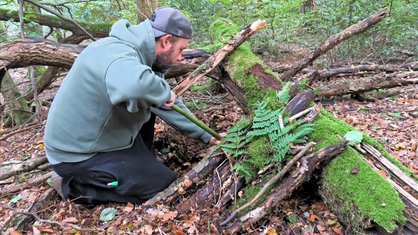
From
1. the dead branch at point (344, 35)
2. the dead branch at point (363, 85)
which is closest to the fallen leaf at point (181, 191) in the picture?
the dead branch at point (363, 85)

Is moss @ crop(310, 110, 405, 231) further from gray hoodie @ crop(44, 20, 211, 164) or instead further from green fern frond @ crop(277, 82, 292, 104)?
gray hoodie @ crop(44, 20, 211, 164)

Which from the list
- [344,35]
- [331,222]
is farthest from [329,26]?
[331,222]

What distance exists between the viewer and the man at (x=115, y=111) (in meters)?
2.43

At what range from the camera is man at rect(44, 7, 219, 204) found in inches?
95.5

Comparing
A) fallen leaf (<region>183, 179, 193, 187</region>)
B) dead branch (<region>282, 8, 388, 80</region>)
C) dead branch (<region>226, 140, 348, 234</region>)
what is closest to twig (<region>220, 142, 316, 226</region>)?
dead branch (<region>226, 140, 348, 234</region>)

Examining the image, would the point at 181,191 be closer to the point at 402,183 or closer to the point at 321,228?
the point at 321,228

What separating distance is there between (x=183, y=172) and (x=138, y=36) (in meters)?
1.65

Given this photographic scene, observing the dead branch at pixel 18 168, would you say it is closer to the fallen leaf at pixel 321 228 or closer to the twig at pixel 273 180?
the twig at pixel 273 180

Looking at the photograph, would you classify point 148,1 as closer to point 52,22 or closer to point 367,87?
point 52,22

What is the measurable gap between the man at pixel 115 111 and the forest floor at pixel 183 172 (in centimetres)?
27

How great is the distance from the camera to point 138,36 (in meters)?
2.67

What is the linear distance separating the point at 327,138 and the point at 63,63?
3432 millimetres

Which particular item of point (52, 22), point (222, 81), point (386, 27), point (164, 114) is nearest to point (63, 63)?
point (164, 114)

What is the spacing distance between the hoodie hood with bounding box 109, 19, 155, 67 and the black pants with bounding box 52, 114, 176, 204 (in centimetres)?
98
